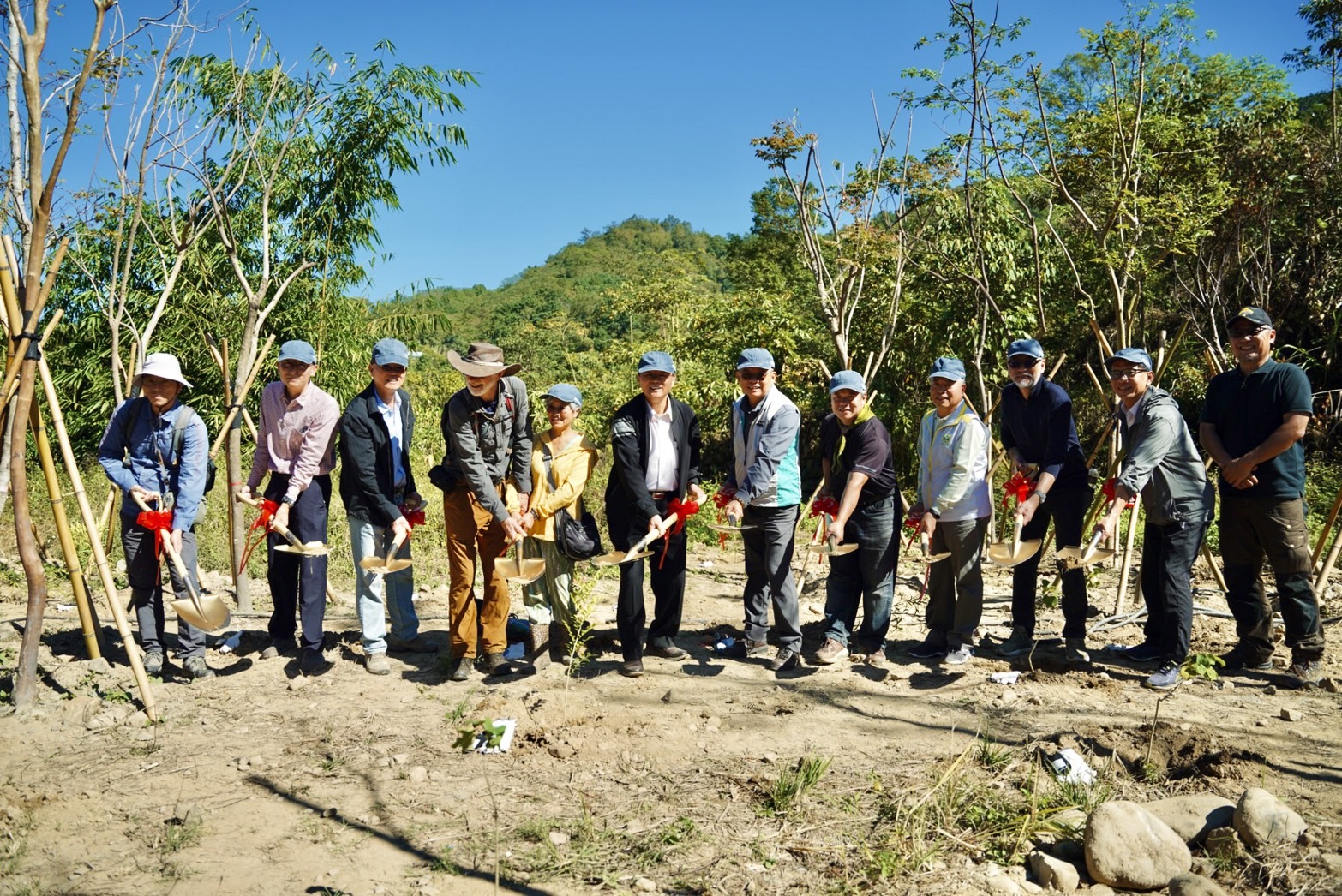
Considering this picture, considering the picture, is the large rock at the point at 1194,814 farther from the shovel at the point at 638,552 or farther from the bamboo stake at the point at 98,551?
the bamboo stake at the point at 98,551

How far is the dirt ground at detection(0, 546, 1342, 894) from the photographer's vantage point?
3.16 meters

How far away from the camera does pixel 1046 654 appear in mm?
5105

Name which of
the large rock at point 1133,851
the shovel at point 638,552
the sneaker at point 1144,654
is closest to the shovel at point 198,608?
the shovel at point 638,552

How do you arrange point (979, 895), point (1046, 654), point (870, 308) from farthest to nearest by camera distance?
point (870, 308), point (1046, 654), point (979, 895)

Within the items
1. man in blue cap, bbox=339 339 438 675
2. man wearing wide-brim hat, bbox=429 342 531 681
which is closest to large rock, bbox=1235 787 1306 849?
man wearing wide-brim hat, bbox=429 342 531 681

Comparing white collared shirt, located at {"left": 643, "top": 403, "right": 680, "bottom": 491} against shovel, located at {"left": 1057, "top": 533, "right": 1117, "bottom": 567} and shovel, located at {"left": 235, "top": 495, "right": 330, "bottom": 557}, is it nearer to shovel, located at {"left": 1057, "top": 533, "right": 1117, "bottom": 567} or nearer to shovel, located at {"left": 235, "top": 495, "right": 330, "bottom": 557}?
shovel, located at {"left": 235, "top": 495, "right": 330, "bottom": 557}

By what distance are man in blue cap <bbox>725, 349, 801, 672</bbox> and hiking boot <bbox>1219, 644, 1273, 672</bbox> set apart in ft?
7.10

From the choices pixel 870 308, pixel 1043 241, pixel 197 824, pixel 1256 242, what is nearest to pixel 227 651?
pixel 197 824

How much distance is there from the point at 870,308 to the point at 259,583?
722cm

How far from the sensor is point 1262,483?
180 inches

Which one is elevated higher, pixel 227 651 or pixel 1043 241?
pixel 1043 241

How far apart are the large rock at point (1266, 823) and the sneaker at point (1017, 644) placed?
6.23 feet

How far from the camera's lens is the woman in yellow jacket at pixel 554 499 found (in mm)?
4844

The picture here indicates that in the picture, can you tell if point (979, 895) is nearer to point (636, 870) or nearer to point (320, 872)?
point (636, 870)
